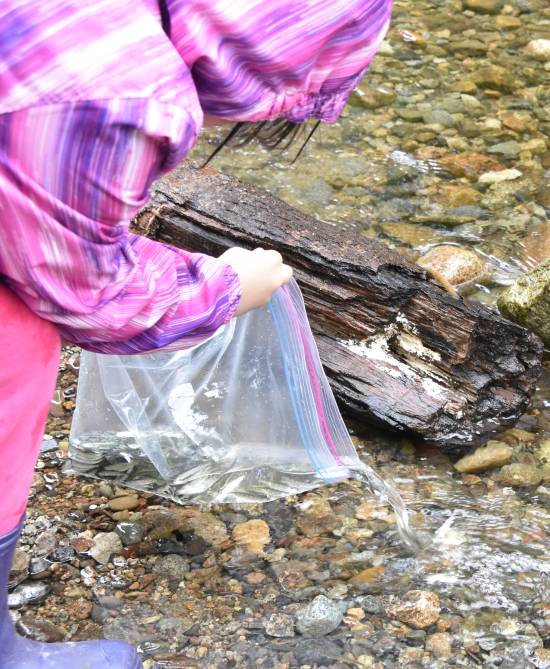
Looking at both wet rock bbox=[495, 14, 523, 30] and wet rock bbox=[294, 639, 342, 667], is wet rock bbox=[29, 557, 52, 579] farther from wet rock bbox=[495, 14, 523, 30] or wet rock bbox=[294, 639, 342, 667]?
wet rock bbox=[495, 14, 523, 30]

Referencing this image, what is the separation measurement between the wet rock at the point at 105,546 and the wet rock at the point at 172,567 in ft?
0.28

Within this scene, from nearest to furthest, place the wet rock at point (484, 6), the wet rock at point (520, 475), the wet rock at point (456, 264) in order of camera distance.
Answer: the wet rock at point (520, 475) < the wet rock at point (456, 264) < the wet rock at point (484, 6)

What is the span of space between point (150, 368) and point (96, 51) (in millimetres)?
998

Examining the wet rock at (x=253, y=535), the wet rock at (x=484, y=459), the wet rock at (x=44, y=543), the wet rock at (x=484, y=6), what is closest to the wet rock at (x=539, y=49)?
the wet rock at (x=484, y=6)

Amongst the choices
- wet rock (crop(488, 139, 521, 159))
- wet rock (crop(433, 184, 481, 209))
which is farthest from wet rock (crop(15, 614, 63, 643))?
wet rock (crop(488, 139, 521, 159))

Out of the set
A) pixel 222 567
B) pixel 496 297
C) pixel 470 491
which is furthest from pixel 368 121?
pixel 222 567

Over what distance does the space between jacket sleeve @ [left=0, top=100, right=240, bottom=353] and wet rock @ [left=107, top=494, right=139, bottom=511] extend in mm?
745

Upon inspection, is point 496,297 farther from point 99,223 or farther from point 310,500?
point 99,223

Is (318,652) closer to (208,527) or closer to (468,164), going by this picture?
(208,527)

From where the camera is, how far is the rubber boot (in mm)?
1503

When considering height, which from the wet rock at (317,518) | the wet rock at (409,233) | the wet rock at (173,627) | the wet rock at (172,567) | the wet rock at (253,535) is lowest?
the wet rock at (409,233)

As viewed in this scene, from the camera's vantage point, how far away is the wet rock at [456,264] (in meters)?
2.79

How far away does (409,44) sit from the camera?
4.23 metres

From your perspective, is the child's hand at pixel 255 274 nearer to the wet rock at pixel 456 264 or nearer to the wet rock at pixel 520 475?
the wet rock at pixel 520 475
